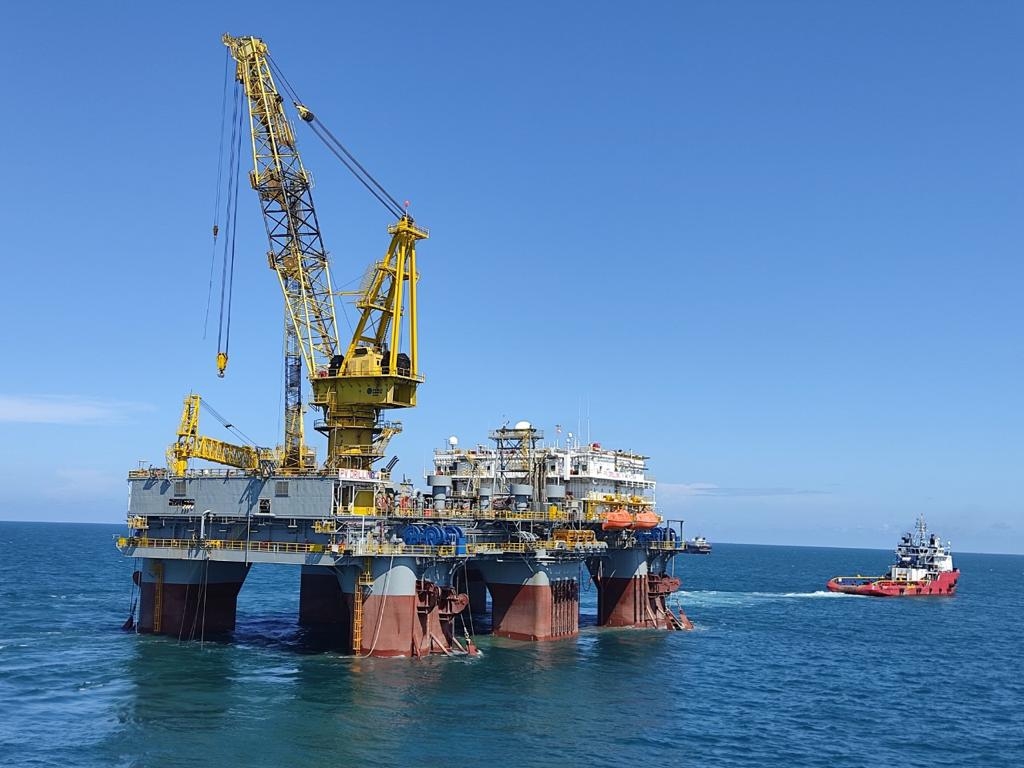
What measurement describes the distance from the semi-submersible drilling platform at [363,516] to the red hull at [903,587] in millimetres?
60906

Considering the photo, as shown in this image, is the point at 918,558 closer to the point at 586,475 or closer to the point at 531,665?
the point at 586,475

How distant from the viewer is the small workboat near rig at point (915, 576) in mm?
134375

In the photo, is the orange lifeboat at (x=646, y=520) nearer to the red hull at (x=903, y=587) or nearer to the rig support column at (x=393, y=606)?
the rig support column at (x=393, y=606)

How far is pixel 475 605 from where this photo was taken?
9269 centimetres

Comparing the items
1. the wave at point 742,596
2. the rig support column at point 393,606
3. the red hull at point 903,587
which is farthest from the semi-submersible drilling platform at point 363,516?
the red hull at point 903,587

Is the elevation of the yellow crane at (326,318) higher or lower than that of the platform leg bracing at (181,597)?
higher

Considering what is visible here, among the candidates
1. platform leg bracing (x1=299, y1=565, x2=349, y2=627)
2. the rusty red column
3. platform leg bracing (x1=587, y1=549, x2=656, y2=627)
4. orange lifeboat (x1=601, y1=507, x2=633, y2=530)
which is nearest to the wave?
the rusty red column

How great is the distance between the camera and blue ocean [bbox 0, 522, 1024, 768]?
42.9 meters

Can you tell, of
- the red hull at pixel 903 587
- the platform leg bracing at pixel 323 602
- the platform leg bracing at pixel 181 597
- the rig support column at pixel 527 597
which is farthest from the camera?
the red hull at pixel 903 587

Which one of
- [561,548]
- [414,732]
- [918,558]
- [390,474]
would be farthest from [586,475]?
[918,558]

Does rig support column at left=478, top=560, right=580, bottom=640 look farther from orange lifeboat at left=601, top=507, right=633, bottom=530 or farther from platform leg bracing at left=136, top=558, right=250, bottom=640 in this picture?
platform leg bracing at left=136, top=558, right=250, bottom=640

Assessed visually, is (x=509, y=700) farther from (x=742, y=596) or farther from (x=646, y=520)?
(x=742, y=596)

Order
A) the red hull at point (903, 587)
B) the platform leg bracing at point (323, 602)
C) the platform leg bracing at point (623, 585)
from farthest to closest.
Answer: the red hull at point (903, 587)
the platform leg bracing at point (623, 585)
the platform leg bracing at point (323, 602)

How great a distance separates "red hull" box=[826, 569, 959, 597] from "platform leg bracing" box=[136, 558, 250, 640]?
96.4 meters
